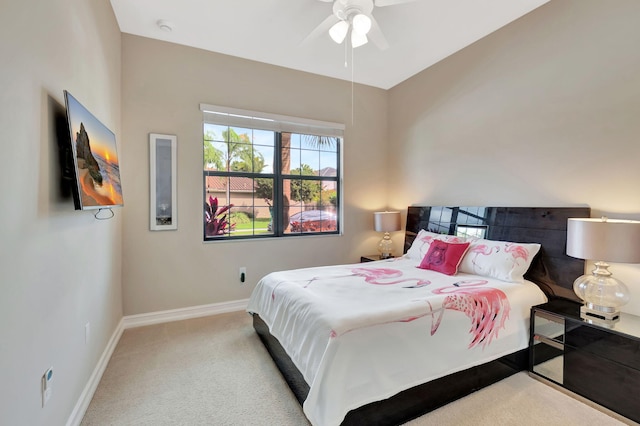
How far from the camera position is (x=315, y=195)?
414cm

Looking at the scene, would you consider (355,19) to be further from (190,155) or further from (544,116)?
(190,155)

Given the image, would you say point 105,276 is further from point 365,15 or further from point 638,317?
point 638,317

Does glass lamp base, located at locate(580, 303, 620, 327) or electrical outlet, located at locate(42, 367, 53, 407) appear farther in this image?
glass lamp base, located at locate(580, 303, 620, 327)

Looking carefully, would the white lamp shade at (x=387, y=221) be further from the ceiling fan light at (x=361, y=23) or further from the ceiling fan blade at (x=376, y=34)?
the ceiling fan light at (x=361, y=23)

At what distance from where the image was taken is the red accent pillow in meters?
2.76

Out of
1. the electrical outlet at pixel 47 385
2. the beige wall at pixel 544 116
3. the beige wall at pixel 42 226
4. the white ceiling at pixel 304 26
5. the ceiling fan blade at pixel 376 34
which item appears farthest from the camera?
the white ceiling at pixel 304 26

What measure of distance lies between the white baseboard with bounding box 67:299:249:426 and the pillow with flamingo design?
8.33 feet

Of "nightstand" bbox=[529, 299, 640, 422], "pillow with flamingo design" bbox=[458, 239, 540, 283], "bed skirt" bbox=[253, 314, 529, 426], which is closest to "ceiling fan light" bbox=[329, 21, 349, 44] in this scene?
"pillow with flamingo design" bbox=[458, 239, 540, 283]

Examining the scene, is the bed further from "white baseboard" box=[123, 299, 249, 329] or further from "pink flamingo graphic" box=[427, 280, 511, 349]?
"white baseboard" box=[123, 299, 249, 329]

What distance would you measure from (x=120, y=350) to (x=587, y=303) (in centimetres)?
363

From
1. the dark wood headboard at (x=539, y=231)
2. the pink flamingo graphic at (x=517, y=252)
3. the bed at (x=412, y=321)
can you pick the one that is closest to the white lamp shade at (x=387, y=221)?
the dark wood headboard at (x=539, y=231)

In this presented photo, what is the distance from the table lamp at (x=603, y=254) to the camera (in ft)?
6.09

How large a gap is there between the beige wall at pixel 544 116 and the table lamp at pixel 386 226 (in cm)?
47

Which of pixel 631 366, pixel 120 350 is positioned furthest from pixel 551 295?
pixel 120 350
